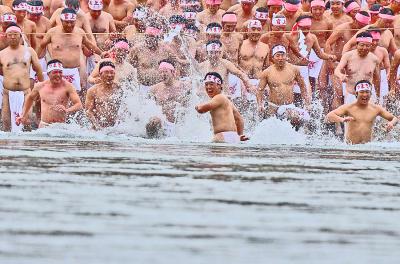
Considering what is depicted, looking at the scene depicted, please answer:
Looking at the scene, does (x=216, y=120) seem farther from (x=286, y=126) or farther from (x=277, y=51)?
(x=277, y=51)

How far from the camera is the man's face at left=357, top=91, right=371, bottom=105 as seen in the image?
855 inches

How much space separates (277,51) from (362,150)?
4043 mm

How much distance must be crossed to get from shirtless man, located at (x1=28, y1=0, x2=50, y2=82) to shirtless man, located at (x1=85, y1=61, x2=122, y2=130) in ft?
5.57

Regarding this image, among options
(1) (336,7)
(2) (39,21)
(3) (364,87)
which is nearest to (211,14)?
(1) (336,7)

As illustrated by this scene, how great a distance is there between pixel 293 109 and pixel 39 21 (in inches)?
175

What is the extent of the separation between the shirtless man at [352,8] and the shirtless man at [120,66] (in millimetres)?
3585

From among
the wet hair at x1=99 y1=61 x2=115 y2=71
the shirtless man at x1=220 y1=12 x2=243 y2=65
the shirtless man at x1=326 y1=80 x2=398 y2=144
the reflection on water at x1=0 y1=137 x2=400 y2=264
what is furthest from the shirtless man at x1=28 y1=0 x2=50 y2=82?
the reflection on water at x1=0 y1=137 x2=400 y2=264

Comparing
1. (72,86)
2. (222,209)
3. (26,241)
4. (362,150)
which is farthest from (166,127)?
(26,241)

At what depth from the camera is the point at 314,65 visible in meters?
24.6

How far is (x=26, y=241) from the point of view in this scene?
33.1 feet

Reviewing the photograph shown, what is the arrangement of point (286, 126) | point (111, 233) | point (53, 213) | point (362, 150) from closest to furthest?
1. point (111, 233)
2. point (53, 213)
3. point (362, 150)
4. point (286, 126)

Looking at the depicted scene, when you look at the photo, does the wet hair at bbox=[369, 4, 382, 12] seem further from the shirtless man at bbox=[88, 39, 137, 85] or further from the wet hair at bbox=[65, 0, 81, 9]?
the wet hair at bbox=[65, 0, 81, 9]

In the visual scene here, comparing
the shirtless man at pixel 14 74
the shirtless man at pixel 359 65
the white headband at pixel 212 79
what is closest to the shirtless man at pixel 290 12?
the shirtless man at pixel 359 65

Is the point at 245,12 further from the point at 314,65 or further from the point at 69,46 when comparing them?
the point at 69,46
